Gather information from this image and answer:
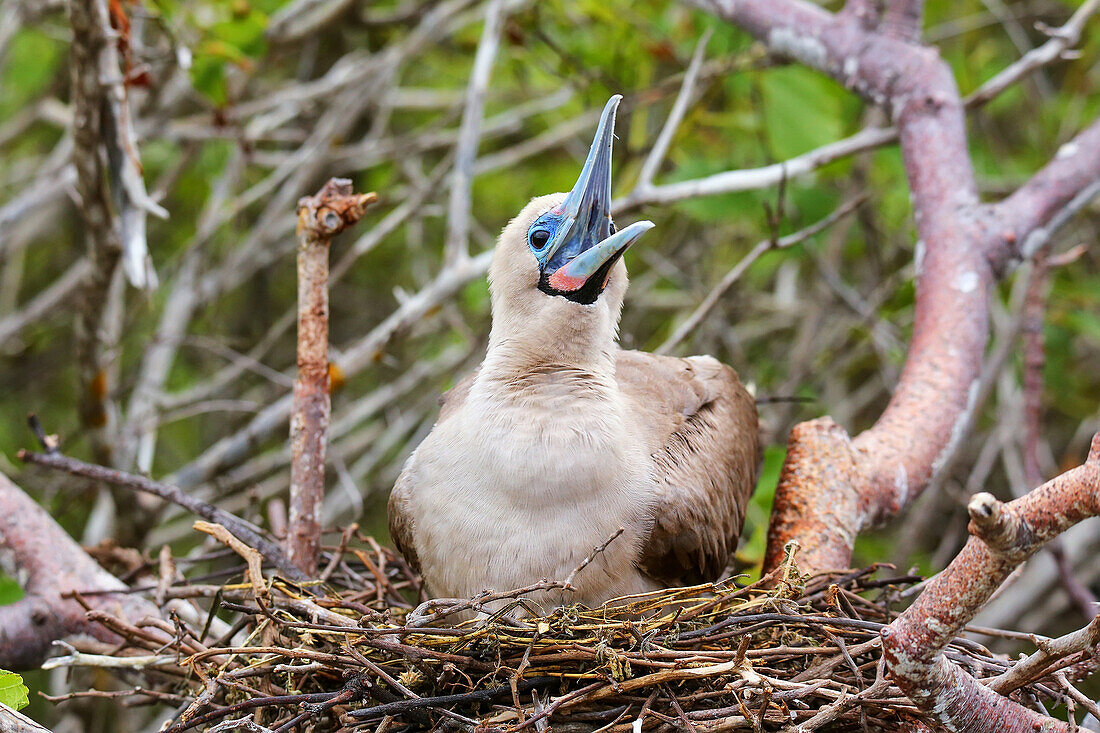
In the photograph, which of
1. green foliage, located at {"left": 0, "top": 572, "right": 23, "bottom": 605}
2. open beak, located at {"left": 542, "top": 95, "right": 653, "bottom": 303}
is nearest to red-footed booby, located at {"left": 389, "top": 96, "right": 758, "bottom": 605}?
open beak, located at {"left": 542, "top": 95, "right": 653, "bottom": 303}

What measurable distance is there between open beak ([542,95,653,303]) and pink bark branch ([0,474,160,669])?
173 centimetres

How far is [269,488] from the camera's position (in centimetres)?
608

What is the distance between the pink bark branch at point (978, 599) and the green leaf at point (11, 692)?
1832 millimetres

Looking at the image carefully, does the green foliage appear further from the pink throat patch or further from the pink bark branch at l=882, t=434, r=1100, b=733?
the pink bark branch at l=882, t=434, r=1100, b=733

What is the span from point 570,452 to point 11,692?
1.49m

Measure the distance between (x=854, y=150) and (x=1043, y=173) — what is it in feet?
2.43

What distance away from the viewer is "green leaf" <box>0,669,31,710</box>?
2.18 meters

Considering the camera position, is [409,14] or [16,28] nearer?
[16,28]

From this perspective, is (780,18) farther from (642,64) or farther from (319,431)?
Result: (319,431)

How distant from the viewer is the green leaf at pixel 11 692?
2.18m

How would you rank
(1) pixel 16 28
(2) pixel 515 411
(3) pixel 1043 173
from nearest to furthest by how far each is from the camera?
(2) pixel 515 411 → (3) pixel 1043 173 → (1) pixel 16 28

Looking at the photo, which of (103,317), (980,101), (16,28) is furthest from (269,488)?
(980,101)

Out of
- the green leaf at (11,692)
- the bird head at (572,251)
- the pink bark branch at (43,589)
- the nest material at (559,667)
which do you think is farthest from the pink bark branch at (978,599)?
the pink bark branch at (43,589)

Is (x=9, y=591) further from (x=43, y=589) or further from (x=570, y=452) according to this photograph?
(x=570, y=452)
